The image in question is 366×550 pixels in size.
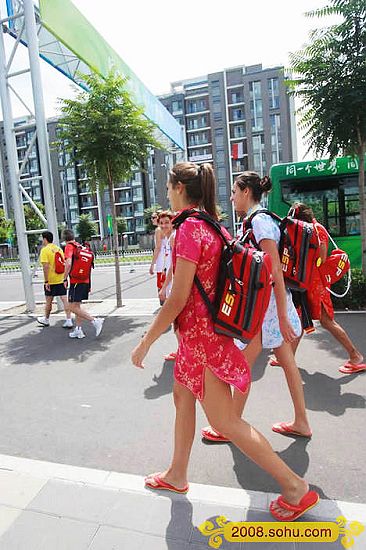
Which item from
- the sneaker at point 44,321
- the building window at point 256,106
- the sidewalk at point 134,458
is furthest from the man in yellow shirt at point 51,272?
the building window at point 256,106

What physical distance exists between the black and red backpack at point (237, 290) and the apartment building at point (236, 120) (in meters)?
60.8

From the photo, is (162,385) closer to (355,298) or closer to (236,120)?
(355,298)

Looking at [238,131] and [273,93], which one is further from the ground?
[273,93]

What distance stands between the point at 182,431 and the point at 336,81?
22.3 feet

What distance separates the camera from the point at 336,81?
6848mm

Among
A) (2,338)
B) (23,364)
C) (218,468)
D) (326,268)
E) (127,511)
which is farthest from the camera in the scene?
(2,338)

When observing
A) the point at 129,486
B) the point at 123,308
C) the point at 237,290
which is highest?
the point at 237,290

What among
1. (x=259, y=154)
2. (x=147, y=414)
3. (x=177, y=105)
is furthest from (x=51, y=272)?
(x=177, y=105)

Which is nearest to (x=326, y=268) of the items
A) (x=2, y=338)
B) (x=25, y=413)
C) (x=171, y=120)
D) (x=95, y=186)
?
(x=25, y=413)

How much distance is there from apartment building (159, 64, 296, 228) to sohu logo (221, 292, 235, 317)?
200 feet

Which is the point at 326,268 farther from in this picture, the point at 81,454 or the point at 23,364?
the point at 23,364

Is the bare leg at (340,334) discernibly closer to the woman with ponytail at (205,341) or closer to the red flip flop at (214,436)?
the red flip flop at (214,436)

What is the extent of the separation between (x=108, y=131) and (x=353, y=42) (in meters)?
4.60

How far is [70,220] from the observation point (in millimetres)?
75812
